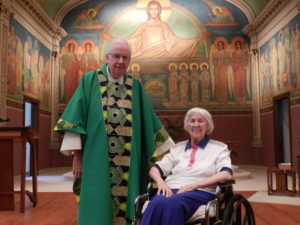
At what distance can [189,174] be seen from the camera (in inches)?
131

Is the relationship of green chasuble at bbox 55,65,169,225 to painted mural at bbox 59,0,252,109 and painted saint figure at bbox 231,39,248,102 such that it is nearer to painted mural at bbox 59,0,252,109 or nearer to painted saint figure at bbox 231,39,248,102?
painted mural at bbox 59,0,252,109

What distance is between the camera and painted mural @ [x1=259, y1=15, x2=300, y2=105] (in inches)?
483

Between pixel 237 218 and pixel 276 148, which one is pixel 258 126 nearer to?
pixel 276 148

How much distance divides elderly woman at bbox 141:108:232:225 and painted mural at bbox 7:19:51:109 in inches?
364

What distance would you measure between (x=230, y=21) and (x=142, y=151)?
13.9 m

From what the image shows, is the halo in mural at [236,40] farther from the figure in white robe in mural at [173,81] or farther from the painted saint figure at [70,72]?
the painted saint figure at [70,72]

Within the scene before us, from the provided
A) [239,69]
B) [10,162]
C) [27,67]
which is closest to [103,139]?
[10,162]

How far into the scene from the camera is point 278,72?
13867 millimetres

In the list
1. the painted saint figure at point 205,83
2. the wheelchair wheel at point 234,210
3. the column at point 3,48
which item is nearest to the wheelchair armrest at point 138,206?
the wheelchair wheel at point 234,210

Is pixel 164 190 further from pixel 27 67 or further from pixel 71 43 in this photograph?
pixel 71 43

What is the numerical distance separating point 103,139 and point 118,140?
6.5 inches

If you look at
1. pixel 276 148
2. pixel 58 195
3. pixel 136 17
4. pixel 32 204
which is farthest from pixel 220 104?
pixel 32 204

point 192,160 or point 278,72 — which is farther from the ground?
point 278,72

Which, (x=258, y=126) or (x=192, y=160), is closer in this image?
(x=192, y=160)
